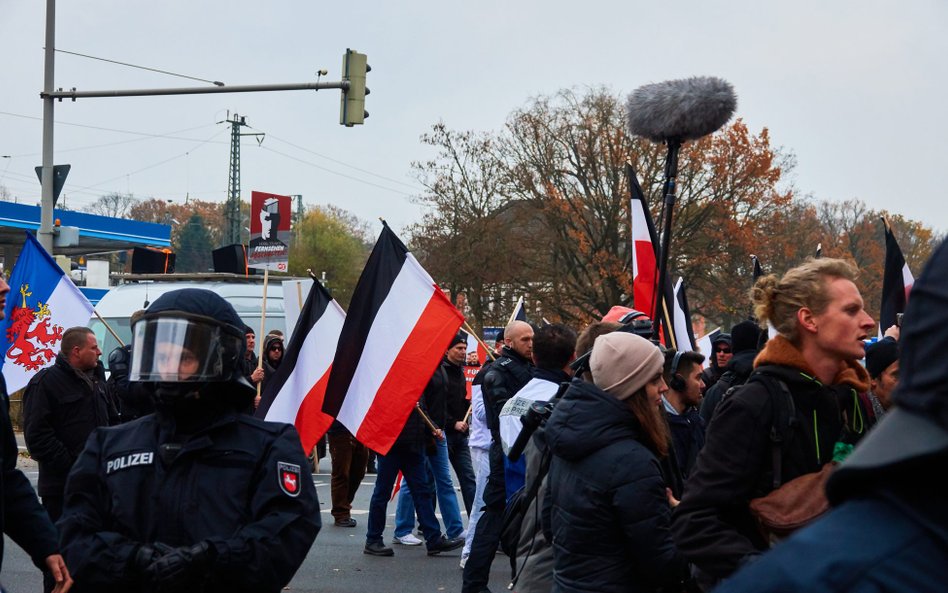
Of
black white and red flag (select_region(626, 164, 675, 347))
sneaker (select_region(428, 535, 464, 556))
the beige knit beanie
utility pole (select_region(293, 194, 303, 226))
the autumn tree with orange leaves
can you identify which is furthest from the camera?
utility pole (select_region(293, 194, 303, 226))

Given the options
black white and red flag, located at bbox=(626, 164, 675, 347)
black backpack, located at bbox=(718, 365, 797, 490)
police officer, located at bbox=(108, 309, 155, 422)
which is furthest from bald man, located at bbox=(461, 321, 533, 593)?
black backpack, located at bbox=(718, 365, 797, 490)

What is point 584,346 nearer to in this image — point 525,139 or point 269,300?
point 269,300

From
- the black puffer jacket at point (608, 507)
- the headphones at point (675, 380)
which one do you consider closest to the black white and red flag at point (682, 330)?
the headphones at point (675, 380)

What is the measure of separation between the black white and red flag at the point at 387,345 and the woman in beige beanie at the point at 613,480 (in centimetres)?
489

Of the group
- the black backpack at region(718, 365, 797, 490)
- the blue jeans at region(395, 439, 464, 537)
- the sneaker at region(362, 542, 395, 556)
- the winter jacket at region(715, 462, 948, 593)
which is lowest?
the sneaker at region(362, 542, 395, 556)

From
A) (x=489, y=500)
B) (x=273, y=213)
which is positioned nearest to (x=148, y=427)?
(x=489, y=500)

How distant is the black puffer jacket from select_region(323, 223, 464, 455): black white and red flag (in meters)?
4.96

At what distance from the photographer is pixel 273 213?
17.6 metres

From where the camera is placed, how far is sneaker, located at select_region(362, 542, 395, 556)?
9820mm

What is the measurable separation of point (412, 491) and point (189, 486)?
6747 mm

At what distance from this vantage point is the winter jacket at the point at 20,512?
4336 millimetres

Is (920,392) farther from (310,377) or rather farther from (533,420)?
(310,377)

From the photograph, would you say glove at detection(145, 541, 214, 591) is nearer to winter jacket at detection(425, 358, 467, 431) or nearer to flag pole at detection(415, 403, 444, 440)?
flag pole at detection(415, 403, 444, 440)

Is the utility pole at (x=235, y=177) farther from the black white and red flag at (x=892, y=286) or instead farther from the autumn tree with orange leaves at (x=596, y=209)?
the black white and red flag at (x=892, y=286)
